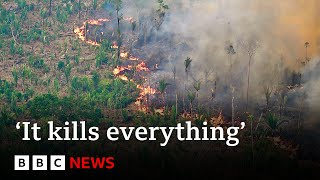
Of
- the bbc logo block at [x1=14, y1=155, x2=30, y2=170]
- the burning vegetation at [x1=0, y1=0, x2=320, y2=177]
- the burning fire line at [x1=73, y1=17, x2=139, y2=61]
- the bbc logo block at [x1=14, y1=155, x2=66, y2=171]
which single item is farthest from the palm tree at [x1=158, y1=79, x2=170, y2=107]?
the bbc logo block at [x1=14, y1=155, x2=30, y2=170]

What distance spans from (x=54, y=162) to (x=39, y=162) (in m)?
1.49

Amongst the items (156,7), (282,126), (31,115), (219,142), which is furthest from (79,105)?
(156,7)

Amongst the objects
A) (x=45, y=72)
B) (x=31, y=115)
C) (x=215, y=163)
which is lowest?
(x=215, y=163)

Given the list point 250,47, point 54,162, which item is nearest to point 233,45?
point 250,47

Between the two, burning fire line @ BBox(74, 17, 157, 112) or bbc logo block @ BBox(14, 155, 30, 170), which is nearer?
bbc logo block @ BBox(14, 155, 30, 170)

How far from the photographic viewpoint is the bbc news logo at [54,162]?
53.9 metres

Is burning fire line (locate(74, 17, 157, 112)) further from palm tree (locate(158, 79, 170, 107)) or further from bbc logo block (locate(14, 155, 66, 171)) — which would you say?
bbc logo block (locate(14, 155, 66, 171))

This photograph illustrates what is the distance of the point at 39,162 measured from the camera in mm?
53562

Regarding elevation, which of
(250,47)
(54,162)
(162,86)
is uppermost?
(250,47)

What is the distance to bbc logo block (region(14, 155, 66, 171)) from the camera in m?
53.6

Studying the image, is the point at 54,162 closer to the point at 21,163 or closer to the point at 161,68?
the point at 21,163

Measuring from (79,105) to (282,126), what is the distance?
29.6 m

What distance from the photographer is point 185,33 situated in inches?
4008

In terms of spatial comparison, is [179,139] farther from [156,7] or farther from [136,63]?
[156,7]
